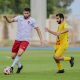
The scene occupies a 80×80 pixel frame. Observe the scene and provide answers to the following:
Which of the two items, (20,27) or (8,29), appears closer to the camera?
(20,27)

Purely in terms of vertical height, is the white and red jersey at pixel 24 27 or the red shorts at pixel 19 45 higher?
the white and red jersey at pixel 24 27

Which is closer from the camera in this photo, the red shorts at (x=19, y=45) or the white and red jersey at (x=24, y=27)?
the red shorts at (x=19, y=45)

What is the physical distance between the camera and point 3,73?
15.0m

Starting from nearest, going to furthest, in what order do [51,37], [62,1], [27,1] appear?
[51,37] < [27,1] < [62,1]

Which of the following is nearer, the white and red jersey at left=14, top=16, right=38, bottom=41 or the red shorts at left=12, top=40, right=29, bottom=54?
the red shorts at left=12, top=40, right=29, bottom=54

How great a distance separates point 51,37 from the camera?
155 ft

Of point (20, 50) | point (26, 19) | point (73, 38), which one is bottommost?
point (73, 38)

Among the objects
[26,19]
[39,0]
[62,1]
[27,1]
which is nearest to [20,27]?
[26,19]

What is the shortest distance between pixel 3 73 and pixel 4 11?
6078 centimetres

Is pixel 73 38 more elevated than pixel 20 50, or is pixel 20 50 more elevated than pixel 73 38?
pixel 20 50

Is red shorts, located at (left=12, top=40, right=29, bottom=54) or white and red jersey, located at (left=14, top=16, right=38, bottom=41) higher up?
white and red jersey, located at (left=14, top=16, right=38, bottom=41)

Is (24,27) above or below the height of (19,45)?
above

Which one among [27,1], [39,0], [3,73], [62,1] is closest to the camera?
[3,73]

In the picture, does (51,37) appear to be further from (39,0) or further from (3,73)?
(3,73)
